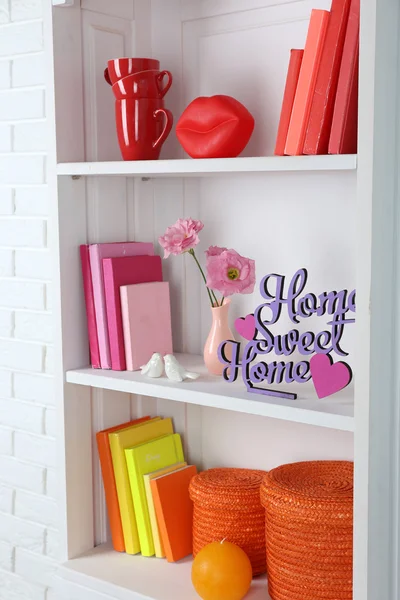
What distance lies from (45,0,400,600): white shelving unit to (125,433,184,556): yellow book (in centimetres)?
5

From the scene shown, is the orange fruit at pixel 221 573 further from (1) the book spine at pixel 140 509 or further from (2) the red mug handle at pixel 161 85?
(2) the red mug handle at pixel 161 85

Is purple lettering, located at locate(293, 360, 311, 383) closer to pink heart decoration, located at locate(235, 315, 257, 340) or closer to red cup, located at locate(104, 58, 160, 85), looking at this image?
pink heart decoration, located at locate(235, 315, 257, 340)

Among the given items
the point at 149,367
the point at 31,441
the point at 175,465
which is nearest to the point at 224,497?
the point at 175,465

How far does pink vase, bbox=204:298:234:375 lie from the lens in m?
1.78

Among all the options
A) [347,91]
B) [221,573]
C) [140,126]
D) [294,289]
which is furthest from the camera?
[140,126]

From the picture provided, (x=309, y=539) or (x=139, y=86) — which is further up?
(x=139, y=86)

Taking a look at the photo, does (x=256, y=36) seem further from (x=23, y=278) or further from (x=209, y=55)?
(x=23, y=278)

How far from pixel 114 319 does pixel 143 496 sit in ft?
1.37

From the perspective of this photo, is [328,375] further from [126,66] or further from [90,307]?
[126,66]

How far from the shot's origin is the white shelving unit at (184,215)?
1719 millimetres

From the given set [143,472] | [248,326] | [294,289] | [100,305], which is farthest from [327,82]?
[143,472]

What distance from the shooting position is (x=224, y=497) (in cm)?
179

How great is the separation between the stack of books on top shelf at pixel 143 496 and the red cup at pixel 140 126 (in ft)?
2.11

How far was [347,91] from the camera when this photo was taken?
145cm
